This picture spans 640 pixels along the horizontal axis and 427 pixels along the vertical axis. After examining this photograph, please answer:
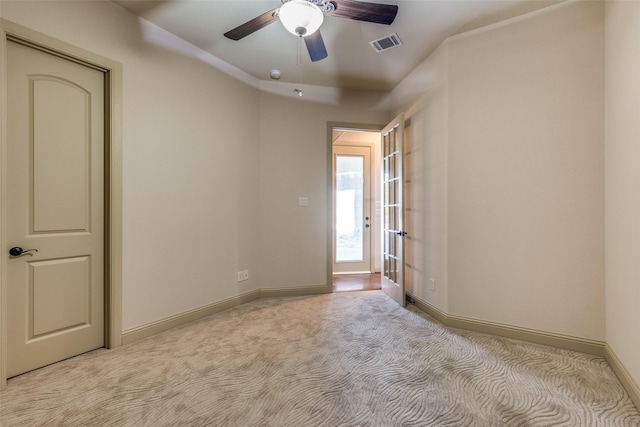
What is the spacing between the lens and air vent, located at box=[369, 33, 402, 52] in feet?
8.98

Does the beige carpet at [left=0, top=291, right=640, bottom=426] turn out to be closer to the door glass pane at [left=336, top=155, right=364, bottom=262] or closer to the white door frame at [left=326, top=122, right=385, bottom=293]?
the white door frame at [left=326, top=122, right=385, bottom=293]

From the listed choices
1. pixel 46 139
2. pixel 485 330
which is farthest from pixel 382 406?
pixel 46 139

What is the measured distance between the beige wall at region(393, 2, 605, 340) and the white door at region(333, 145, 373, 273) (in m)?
2.45

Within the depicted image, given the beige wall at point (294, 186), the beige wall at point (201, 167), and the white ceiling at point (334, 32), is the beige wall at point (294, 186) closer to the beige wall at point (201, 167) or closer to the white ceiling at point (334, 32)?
the beige wall at point (201, 167)

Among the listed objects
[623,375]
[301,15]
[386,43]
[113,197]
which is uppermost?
[386,43]

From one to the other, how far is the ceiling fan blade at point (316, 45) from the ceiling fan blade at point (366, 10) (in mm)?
237

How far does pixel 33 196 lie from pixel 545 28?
13.5 feet

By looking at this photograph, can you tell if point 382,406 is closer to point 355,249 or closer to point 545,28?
point 545,28

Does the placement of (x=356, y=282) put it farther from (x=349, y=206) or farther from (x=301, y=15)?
(x=301, y=15)

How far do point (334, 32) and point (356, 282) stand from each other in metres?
3.46

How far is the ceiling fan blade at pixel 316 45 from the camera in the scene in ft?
7.40

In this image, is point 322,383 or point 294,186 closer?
point 322,383

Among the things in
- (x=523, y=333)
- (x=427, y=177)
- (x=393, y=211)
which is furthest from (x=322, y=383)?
(x=393, y=211)

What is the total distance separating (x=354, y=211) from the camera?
214 inches
